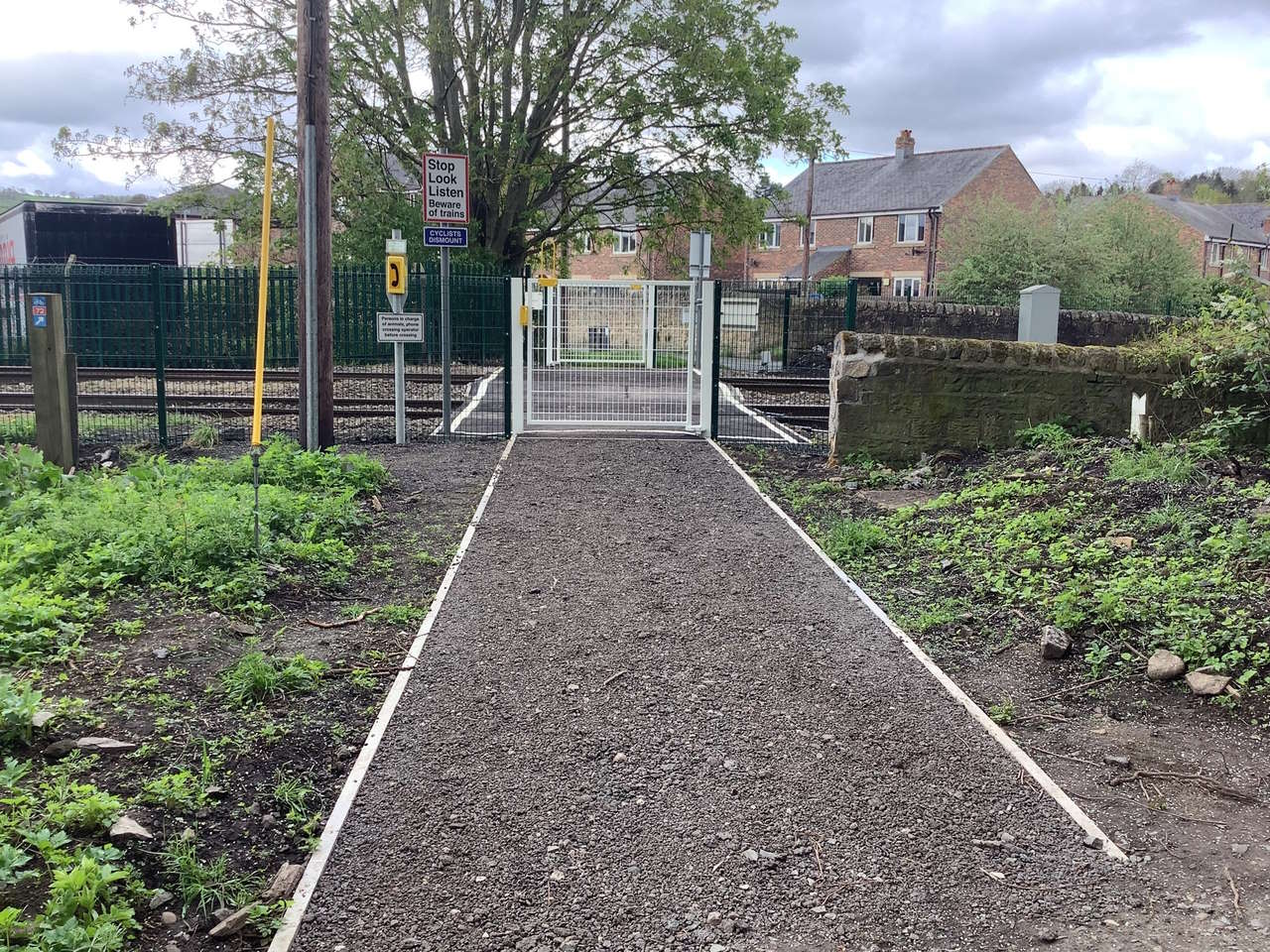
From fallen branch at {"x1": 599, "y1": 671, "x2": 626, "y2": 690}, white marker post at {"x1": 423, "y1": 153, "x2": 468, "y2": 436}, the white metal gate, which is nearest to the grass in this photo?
fallen branch at {"x1": 599, "y1": 671, "x2": 626, "y2": 690}

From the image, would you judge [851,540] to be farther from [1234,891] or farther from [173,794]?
[173,794]

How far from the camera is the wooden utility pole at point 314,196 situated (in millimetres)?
9773

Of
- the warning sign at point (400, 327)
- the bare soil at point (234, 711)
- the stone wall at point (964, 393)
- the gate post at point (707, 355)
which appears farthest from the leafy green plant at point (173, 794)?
the gate post at point (707, 355)

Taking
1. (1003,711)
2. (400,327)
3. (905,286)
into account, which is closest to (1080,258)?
(905,286)

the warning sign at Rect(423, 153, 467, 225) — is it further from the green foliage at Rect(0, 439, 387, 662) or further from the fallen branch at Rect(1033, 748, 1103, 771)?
the fallen branch at Rect(1033, 748, 1103, 771)

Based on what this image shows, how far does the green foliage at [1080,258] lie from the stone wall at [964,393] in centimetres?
2127

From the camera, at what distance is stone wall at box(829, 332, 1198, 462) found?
37.0ft

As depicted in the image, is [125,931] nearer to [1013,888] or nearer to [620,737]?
[620,737]

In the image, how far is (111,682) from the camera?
4781 mm

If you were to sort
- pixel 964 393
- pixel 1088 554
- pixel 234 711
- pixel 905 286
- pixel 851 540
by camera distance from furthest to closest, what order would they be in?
pixel 905 286 < pixel 964 393 < pixel 851 540 < pixel 1088 554 < pixel 234 711

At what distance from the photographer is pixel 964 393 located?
446 inches

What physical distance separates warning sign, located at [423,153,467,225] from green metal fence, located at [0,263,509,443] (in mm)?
1573

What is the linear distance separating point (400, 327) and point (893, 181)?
49884 millimetres

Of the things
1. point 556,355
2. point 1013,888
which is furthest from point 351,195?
point 1013,888
